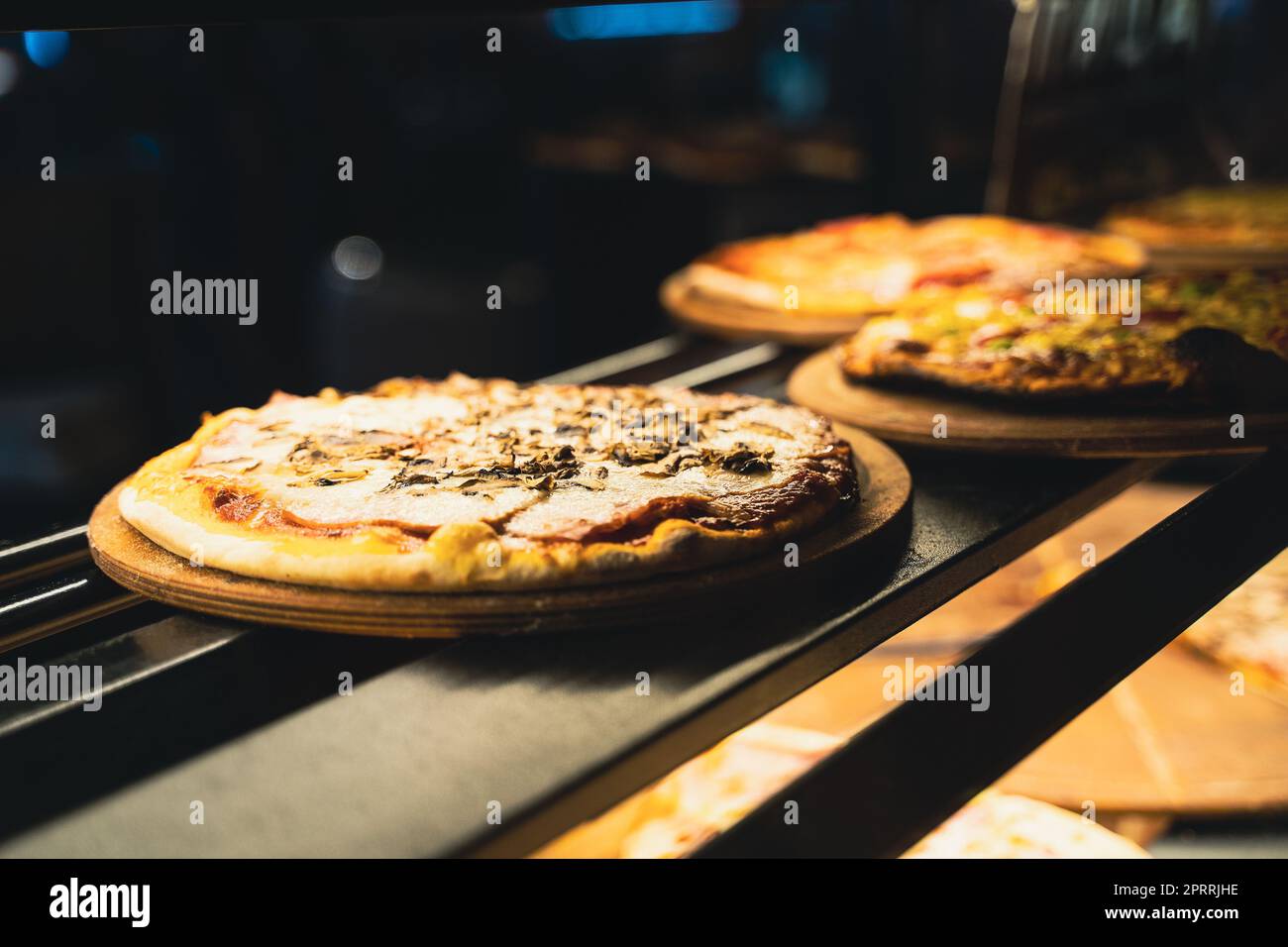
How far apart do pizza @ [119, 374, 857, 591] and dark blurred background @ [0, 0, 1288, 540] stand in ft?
4.23

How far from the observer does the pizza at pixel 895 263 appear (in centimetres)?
355

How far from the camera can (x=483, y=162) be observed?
37.1 feet

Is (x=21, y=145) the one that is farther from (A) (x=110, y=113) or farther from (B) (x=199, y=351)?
(B) (x=199, y=351)

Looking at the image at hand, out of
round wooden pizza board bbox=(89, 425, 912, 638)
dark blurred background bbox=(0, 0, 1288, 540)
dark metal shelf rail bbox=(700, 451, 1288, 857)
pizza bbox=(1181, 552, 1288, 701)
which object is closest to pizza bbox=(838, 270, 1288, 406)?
dark metal shelf rail bbox=(700, 451, 1288, 857)

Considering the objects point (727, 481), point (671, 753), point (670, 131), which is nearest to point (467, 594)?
point (671, 753)

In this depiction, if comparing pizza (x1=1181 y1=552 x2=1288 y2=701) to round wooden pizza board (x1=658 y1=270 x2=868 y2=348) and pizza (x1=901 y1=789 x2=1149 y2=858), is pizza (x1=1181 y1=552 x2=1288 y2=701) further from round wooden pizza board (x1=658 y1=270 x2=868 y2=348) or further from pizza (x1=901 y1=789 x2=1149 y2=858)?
round wooden pizza board (x1=658 y1=270 x2=868 y2=348)

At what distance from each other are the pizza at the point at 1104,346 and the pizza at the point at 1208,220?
3.84 feet

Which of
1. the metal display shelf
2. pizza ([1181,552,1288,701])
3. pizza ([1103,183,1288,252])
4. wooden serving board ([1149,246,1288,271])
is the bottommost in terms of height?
pizza ([1181,552,1288,701])

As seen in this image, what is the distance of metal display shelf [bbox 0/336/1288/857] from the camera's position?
48.6 inches

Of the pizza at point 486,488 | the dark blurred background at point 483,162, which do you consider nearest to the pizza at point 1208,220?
the dark blurred background at point 483,162

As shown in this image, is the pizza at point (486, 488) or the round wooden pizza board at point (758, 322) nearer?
the pizza at point (486, 488)

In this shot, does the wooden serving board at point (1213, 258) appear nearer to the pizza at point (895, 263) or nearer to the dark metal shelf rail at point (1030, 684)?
the pizza at point (895, 263)

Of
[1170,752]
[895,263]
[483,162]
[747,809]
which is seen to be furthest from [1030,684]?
[483,162]

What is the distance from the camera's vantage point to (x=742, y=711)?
1.49m
